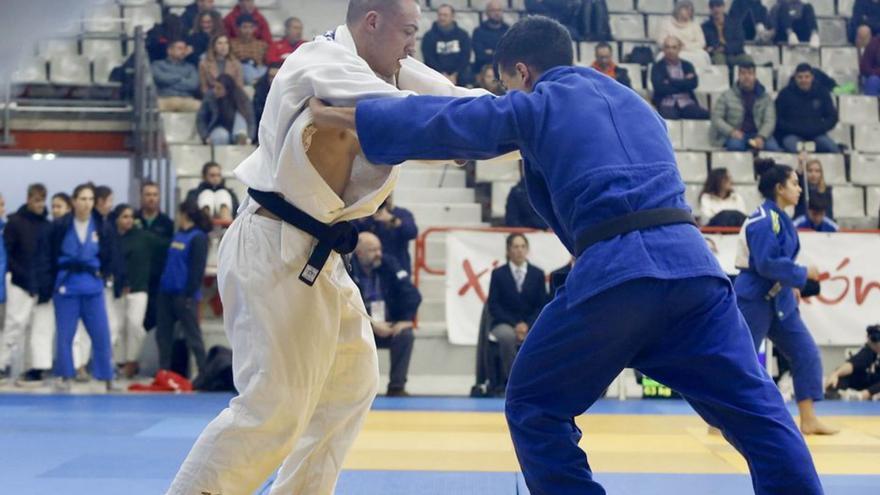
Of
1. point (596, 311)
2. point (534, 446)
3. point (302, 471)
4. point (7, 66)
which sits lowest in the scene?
point (302, 471)

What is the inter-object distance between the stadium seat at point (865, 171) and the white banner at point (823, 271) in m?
3.11

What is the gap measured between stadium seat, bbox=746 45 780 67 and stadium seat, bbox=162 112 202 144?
7.89 meters

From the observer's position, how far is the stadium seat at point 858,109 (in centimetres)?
1541

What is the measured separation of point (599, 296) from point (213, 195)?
9414 mm

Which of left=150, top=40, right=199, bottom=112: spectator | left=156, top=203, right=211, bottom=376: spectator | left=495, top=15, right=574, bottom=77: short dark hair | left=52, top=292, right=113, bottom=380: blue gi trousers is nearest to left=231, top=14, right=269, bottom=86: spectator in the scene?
left=150, top=40, right=199, bottom=112: spectator

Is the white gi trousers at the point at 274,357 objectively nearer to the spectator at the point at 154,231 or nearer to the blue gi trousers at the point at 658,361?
the blue gi trousers at the point at 658,361

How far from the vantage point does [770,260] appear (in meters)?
7.23

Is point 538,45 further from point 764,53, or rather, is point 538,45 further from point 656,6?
point 656,6

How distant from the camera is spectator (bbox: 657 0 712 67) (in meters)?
16.0

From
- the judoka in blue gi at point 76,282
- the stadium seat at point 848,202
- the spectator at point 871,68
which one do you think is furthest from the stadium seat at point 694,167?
the judoka in blue gi at point 76,282

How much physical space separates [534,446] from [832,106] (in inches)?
486

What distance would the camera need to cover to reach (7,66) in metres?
2.03

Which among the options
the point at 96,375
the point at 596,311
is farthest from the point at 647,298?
the point at 96,375

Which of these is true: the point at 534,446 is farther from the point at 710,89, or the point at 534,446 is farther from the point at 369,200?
the point at 710,89
